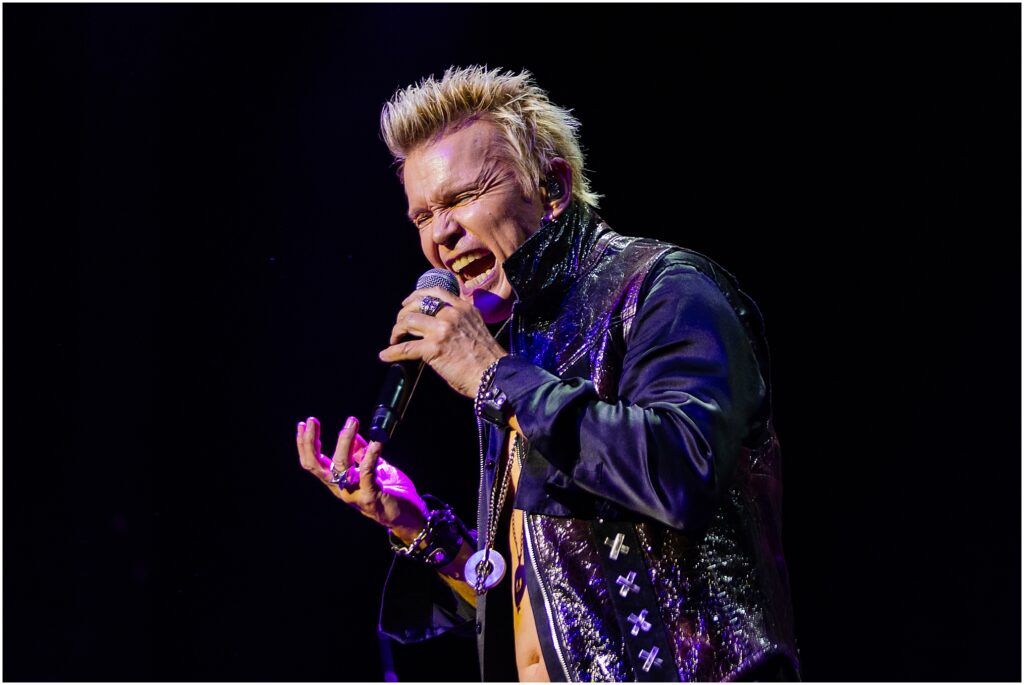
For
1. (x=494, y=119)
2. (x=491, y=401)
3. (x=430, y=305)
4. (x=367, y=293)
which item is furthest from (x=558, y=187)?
(x=367, y=293)

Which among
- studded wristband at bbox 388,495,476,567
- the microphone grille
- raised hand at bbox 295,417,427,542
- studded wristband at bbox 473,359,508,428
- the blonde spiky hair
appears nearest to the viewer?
studded wristband at bbox 473,359,508,428

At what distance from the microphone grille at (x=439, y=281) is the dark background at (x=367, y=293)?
144 centimetres

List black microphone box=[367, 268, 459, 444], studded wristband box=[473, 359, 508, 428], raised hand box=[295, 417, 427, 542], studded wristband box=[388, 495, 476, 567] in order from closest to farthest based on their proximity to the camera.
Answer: studded wristband box=[473, 359, 508, 428], black microphone box=[367, 268, 459, 444], raised hand box=[295, 417, 427, 542], studded wristband box=[388, 495, 476, 567]

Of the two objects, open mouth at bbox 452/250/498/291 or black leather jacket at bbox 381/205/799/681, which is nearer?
black leather jacket at bbox 381/205/799/681

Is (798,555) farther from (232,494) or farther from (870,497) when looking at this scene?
(232,494)

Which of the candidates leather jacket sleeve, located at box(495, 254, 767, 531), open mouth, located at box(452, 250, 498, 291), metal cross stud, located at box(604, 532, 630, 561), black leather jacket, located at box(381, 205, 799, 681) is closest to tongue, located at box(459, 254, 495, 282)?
open mouth, located at box(452, 250, 498, 291)

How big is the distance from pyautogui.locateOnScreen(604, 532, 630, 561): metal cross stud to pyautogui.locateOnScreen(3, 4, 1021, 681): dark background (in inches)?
66.3

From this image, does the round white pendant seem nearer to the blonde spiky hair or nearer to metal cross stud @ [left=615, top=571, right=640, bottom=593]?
metal cross stud @ [left=615, top=571, right=640, bottom=593]

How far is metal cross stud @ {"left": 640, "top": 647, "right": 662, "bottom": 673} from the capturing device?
1.39 m

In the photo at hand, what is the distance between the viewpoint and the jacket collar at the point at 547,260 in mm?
1778

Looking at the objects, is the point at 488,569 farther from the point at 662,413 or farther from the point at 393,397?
the point at 662,413

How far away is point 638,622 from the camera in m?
1.42

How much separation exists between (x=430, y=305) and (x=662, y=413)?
1.38 feet

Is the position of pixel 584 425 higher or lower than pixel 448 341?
lower
